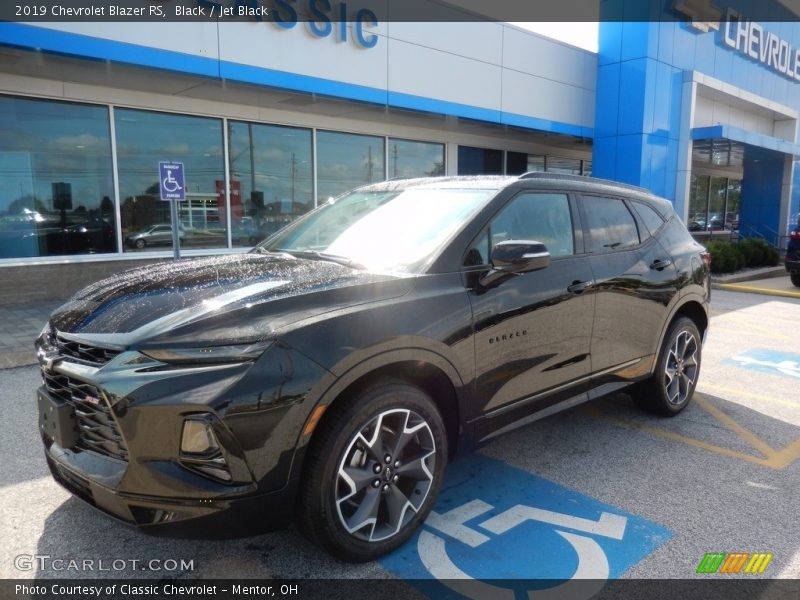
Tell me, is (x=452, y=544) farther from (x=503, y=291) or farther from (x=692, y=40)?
(x=692, y=40)

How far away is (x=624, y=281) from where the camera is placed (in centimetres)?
404

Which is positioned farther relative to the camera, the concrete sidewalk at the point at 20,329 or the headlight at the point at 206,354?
the concrete sidewalk at the point at 20,329

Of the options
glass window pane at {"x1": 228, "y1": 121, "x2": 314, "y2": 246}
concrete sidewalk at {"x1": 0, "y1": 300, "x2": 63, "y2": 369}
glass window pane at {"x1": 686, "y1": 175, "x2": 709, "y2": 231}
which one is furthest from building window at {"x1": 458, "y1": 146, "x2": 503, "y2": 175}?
glass window pane at {"x1": 686, "y1": 175, "x2": 709, "y2": 231}

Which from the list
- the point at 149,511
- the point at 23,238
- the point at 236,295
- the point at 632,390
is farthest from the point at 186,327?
the point at 23,238

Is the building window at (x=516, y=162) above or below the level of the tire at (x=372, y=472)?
above

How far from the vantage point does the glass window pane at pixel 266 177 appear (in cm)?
1132

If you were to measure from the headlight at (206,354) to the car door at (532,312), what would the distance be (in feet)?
3.99

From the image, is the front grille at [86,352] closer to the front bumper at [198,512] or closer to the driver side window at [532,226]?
the front bumper at [198,512]

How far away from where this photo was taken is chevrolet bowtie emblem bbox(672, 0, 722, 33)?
610 inches

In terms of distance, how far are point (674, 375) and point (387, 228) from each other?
280 centimetres

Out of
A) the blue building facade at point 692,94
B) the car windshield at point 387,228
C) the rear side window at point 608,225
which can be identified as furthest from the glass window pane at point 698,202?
the car windshield at point 387,228

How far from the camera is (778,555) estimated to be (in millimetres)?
2854

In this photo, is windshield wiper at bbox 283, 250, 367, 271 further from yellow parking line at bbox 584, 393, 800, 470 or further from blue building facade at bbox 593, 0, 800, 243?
blue building facade at bbox 593, 0, 800, 243

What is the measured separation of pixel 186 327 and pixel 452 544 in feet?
5.47
